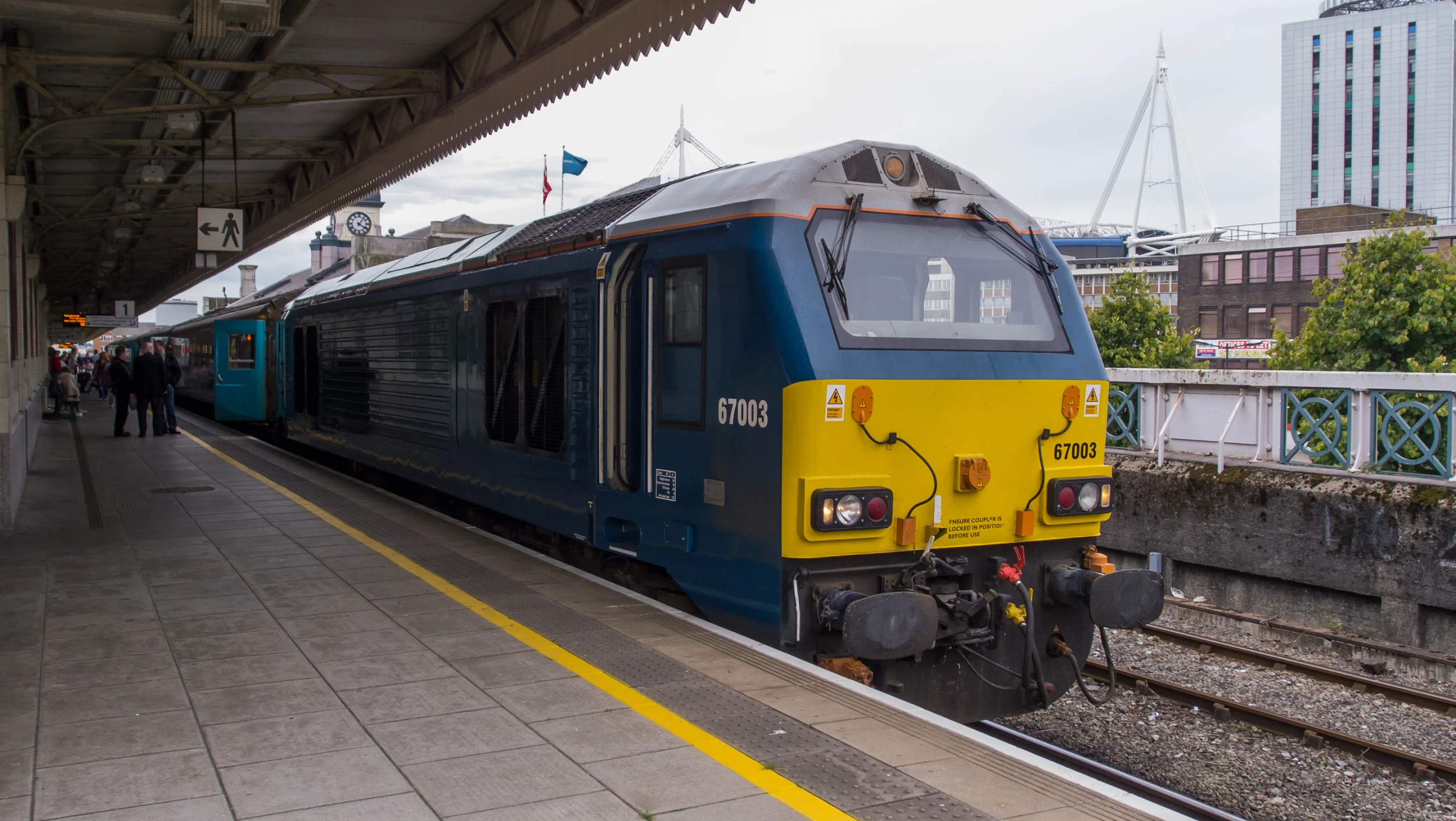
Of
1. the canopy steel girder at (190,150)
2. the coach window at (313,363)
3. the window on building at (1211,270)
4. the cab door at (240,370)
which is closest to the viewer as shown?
the coach window at (313,363)

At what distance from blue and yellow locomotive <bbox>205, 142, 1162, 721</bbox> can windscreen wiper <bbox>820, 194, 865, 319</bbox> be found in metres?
0.01

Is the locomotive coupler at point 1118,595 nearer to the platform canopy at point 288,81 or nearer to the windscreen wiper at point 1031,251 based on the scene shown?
the windscreen wiper at point 1031,251

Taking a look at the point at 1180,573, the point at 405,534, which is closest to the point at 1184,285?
the point at 1180,573

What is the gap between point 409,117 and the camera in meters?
13.8

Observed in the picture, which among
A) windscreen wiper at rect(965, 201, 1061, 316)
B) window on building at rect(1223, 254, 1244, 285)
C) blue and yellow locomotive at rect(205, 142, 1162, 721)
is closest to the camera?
blue and yellow locomotive at rect(205, 142, 1162, 721)

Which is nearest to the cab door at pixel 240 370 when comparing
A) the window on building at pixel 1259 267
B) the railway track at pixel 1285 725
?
the railway track at pixel 1285 725

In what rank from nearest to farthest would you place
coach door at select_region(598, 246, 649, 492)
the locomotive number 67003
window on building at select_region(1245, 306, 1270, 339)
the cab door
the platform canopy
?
the locomotive number 67003
coach door at select_region(598, 246, 649, 492)
the platform canopy
the cab door
window on building at select_region(1245, 306, 1270, 339)

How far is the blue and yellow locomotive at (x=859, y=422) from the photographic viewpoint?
5.40 m

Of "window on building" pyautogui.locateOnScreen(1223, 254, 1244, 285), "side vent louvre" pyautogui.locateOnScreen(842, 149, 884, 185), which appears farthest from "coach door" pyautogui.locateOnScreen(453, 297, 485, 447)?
"window on building" pyautogui.locateOnScreen(1223, 254, 1244, 285)

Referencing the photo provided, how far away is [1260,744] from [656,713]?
420 centimetres

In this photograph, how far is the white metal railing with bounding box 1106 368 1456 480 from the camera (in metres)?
10.4

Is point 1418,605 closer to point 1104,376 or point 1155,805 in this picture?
point 1104,376

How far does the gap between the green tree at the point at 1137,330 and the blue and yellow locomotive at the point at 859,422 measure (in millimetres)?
34950

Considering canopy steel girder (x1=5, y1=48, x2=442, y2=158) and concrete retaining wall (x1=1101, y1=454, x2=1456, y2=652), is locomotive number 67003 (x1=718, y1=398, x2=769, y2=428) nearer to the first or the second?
concrete retaining wall (x1=1101, y1=454, x2=1456, y2=652)
